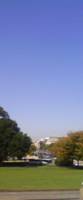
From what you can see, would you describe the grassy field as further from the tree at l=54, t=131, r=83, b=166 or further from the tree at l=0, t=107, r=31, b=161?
the tree at l=0, t=107, r=31, b=161

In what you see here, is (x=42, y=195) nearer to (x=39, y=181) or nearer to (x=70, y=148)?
(x=39, y=181)

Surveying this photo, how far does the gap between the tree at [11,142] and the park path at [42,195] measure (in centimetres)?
5148

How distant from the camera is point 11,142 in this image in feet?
294

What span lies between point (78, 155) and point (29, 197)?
49.2 metres

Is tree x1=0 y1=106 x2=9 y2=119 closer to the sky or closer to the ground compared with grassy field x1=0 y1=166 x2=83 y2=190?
closer to the sky

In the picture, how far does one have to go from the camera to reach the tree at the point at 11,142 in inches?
3511

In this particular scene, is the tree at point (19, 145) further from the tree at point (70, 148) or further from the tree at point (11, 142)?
the tree at point (70, 148)

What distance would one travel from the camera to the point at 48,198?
110ft

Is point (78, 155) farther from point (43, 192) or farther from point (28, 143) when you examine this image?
point (43, 192)

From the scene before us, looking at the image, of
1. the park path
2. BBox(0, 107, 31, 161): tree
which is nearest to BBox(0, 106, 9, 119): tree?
BBox(0, 107, 31, 161): tree

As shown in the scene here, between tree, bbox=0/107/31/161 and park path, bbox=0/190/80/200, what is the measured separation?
169 feet

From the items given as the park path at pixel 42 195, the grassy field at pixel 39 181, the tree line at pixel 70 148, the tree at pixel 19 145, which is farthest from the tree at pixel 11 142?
the park path at pixel 42 195

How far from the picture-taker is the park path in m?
33.6

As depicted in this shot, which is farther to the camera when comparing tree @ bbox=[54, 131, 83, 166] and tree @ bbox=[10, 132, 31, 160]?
tree @ bbox=[10, 132, 31, 160]
